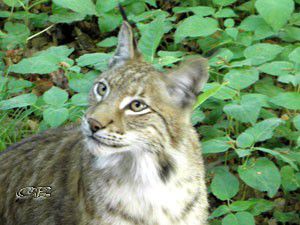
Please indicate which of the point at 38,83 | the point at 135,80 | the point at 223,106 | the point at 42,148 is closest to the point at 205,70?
the point at 135,80

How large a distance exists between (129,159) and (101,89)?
42cm

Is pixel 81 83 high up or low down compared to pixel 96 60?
down

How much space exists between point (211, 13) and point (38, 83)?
5.61 ft

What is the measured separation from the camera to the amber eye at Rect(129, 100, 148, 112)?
381cm

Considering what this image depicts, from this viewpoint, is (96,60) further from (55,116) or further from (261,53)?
(261,53)

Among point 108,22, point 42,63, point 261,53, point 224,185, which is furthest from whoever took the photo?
A: point 108,22

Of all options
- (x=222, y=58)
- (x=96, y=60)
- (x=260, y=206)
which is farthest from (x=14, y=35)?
(x=260, y=206)

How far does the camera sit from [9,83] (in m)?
6.01

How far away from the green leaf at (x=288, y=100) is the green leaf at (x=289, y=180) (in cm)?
44

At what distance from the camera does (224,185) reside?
4.88 m
